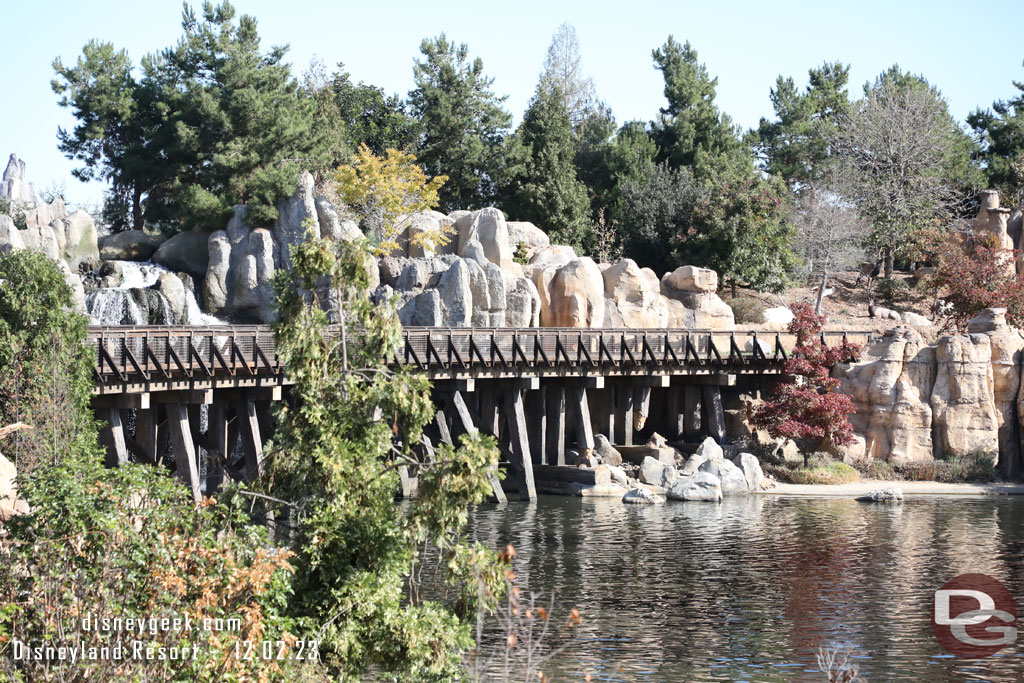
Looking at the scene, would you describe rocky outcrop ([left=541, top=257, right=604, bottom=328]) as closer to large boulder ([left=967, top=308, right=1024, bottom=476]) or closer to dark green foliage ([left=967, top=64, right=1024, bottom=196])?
large boulder ([left=967, top=308, right=1024, bottom=476])

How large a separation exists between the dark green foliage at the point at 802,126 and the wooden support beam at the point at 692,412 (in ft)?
102

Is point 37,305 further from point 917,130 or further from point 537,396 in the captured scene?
point 917,130

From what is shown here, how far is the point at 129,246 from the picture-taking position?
5106 centimetres

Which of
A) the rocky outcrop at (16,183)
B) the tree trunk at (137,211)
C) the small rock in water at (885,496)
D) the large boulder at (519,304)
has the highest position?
the rocky outcrop at (16,183)

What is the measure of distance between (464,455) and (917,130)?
60.1m

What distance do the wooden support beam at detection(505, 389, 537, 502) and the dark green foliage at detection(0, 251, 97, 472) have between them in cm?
1508

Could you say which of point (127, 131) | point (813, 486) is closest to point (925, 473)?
point (813, 486)

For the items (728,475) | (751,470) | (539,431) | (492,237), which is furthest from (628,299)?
(728,475)

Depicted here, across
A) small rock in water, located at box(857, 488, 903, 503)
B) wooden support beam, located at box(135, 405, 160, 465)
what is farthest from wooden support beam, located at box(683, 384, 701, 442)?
wooden support beam, located at box(135, 405, 160, 465)

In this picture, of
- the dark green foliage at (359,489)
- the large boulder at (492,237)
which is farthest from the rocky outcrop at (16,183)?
the dark green foliage at (359,489)

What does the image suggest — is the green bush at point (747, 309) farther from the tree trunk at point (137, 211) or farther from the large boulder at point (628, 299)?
the tree trunk at point (137, 211)

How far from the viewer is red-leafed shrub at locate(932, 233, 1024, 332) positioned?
45938 millimetres

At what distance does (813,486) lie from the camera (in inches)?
1556

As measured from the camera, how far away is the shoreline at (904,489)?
127 feet
